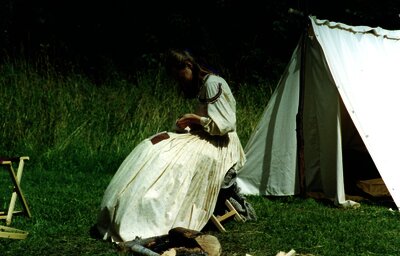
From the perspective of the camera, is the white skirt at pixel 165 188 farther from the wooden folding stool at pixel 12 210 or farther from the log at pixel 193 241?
the wooden folding stool at pixel 12 210

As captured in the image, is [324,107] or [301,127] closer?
[301,127]

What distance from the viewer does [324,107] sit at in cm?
710

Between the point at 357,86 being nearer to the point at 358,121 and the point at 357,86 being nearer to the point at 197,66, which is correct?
the point at 358,121

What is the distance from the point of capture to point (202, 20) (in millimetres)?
15805

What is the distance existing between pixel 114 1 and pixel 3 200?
9708 mm

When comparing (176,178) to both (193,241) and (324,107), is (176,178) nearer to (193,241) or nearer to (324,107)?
(193,241)

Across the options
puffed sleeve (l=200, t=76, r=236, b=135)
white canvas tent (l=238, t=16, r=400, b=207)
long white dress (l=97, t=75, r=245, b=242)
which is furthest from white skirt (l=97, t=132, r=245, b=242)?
white canvas tent (l=238, t=16, r=400, b=207)

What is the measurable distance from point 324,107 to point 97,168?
9.29 ft

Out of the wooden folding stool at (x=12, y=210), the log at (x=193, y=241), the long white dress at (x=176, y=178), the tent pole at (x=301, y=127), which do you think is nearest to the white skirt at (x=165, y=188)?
the long white dress at (x=176, y=178)

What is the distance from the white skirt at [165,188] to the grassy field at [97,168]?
213mm

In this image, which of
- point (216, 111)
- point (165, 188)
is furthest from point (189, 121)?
point (165, 188)

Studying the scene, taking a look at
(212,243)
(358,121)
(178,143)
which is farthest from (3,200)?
(358,121)

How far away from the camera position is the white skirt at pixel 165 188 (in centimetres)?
510

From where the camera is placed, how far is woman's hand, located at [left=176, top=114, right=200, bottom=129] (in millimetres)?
5516
